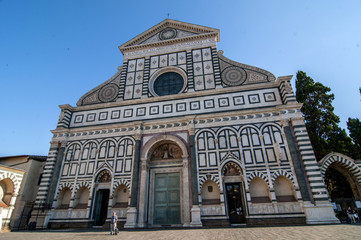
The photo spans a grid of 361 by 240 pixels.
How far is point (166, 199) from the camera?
14586mm

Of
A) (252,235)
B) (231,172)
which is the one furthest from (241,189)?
(252,235)

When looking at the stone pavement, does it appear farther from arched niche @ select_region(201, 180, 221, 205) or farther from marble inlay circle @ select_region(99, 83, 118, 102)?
marble inlay circle @ select_region(99, 83, 118, 102)

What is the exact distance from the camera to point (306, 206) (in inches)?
463

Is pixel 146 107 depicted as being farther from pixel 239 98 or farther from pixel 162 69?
pixel 239 98

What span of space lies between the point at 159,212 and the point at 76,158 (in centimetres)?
764

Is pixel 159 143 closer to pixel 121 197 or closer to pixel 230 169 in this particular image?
pixel 121 197

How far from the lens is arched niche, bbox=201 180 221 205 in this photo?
43.9ft

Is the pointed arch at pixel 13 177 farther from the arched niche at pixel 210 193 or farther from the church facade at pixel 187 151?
the arched niche at pixel 210 193

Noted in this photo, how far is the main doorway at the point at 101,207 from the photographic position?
14.8 m

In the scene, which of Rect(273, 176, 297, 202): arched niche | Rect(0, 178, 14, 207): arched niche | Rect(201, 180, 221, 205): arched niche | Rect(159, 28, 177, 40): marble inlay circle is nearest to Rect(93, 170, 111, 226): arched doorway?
Rect(0, 178, 14, 207): arched niche

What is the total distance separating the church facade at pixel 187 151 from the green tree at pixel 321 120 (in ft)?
18.7

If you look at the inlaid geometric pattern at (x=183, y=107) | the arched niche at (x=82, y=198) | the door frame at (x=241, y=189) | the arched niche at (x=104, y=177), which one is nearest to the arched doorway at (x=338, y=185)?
the inlaid geometric pattern at (x=183, y=107)

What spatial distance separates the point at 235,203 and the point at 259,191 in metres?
1.68

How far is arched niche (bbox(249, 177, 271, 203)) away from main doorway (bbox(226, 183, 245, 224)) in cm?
74
